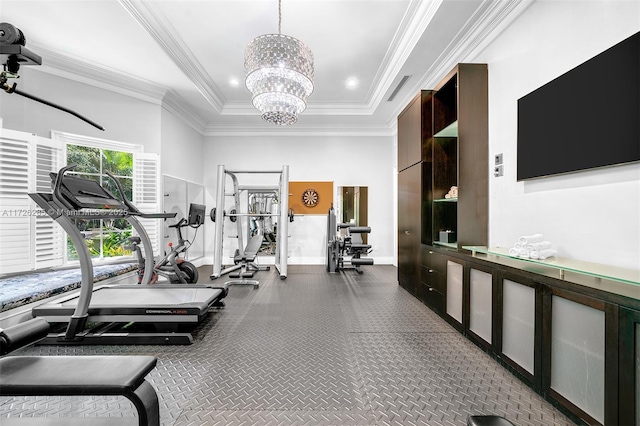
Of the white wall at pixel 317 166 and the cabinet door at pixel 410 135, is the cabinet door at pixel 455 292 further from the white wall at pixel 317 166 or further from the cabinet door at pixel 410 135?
the white wall at pixel 317 166

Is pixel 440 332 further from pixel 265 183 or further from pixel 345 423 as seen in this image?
pixel 265 183

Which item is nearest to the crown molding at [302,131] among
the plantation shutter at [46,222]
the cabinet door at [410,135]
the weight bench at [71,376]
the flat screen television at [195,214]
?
the cabinet door at [410,135]

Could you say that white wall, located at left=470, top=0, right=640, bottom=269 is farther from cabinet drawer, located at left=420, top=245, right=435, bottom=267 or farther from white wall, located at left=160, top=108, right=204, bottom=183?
white wall, located at left=160, top=108, right=204, bottom=183

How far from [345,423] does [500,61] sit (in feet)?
12.1

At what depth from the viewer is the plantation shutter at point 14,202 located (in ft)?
10.7

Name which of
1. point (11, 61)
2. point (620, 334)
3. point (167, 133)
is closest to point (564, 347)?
point (620, 334)

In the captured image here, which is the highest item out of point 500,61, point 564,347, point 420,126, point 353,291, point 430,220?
point 500,61

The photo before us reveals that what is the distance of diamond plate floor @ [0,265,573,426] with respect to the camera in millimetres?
1699

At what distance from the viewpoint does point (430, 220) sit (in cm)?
383

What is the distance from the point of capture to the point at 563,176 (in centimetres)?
219

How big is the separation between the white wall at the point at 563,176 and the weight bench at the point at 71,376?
2870 mm

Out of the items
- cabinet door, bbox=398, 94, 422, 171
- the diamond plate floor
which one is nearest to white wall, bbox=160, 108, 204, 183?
the diamond plate floor

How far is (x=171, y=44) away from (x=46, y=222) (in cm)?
302

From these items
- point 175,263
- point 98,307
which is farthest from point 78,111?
point 98,307
